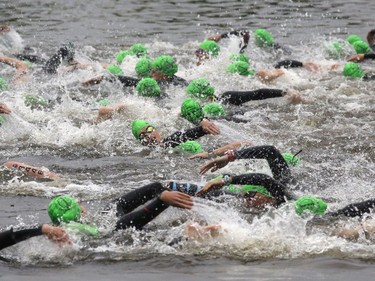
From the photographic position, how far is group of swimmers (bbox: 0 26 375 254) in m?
8.02

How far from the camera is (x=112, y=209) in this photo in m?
8.63

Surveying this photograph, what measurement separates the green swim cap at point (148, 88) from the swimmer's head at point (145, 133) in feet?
6.40

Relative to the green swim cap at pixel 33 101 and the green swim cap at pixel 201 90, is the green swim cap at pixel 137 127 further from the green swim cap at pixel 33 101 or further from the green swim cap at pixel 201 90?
the green swim cap at pixel 33 101

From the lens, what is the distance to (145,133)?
11484 millimetres

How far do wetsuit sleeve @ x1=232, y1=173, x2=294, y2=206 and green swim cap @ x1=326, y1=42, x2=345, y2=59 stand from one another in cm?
940

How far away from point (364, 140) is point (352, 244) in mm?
4150

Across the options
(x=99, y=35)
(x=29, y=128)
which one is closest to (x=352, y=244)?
(x=29, y=128)

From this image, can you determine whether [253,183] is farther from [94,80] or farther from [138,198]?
[94,80]

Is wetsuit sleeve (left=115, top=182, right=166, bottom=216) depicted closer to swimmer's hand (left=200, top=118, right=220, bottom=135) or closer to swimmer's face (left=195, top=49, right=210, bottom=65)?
swimmer's hand (left=200, top=118, right=220, bottom=135)

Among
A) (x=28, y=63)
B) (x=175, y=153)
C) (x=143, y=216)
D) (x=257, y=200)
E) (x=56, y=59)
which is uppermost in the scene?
(x=56, y=59)

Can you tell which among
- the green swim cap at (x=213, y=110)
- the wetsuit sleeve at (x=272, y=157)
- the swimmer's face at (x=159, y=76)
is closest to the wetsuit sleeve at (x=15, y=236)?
the wetsuit sleeve at (x=272, y=157)

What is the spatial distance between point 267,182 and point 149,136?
10.5ft

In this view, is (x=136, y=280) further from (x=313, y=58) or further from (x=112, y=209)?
(x=313, y=58)

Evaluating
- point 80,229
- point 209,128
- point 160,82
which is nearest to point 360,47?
point 160,82
